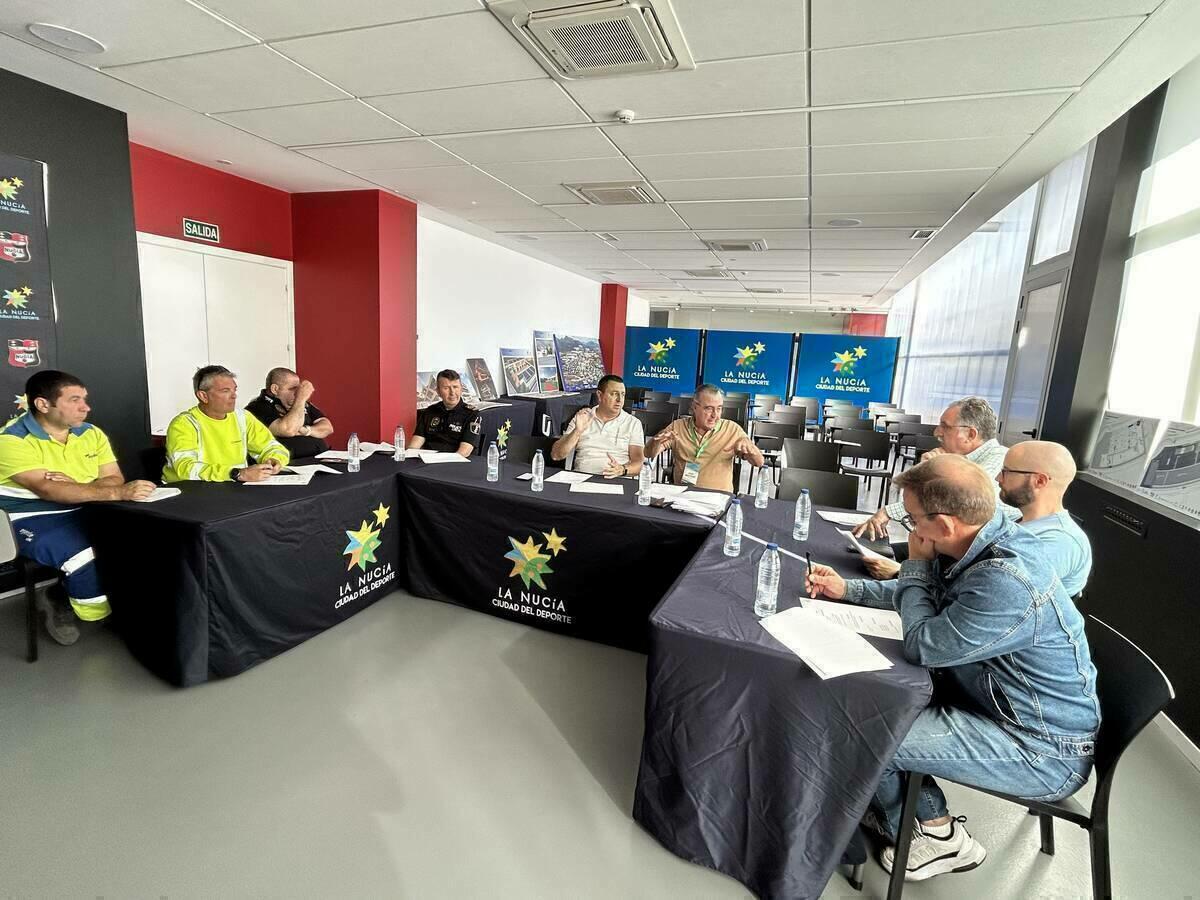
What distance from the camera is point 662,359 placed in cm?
1084

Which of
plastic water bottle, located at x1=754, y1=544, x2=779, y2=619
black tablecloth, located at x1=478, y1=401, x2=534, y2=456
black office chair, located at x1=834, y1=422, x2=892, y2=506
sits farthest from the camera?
black tablecloth, located at x1=478, y1=401, x2=534, y2=456

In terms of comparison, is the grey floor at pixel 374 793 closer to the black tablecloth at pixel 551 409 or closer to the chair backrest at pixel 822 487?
the chair backrest at pixel 822 487

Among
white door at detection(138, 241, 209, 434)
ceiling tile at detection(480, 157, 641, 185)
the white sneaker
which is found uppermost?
ceiling tile at detection(480, 157, 641, 185)

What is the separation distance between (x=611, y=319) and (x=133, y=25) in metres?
9.72

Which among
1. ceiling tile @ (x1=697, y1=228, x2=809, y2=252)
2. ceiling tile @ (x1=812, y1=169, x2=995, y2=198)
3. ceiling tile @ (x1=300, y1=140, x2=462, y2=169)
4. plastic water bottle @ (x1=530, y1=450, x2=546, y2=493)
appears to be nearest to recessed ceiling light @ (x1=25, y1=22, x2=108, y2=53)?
ceiling tile @ (x1=300, y1=140, x2=462, y2=169)

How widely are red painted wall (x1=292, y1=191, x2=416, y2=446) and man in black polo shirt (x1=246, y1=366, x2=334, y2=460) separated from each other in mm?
1248

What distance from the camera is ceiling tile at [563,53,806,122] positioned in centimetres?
244

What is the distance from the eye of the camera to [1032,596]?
1354mm

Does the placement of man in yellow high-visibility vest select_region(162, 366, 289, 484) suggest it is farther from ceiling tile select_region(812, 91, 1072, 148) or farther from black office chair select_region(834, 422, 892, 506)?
black office chair select_region(834, 422, 892, 506)

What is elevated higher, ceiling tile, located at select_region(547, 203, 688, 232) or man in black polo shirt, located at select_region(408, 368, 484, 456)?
ceiling tile, located at select_region(547, 203, 688, 232)

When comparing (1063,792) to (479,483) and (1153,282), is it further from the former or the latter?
(1153,282)

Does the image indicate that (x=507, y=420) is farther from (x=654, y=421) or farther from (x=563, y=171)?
(x=563, y=171)

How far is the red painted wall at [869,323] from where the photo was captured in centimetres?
1592

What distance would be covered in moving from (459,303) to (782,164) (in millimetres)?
4471
